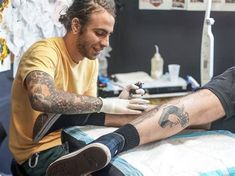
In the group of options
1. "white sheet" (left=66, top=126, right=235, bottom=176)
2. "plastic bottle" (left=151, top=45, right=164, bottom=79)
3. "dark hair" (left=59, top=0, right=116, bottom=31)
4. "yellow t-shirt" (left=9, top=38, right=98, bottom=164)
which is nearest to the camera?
"white sheet" (left=66, top=126, right=235, bottom=176)

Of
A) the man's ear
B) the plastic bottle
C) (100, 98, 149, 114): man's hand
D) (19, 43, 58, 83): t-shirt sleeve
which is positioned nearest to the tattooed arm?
(100, 98, 149, 114): man's hand

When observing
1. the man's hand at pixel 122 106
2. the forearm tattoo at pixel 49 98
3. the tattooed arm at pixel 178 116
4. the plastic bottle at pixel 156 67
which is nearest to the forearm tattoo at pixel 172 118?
the tattooed arm at pixel 178 116

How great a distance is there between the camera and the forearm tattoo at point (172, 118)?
4.50 feet

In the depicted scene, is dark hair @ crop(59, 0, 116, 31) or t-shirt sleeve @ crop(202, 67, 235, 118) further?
dark hair @ crop(59, 0, 116, 31)

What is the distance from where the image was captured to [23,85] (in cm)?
149

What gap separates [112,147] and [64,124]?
44 cm

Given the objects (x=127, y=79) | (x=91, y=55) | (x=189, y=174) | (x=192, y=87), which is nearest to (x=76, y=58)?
(x=91, y=55)

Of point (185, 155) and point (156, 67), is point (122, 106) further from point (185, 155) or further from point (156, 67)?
point (156, 67)

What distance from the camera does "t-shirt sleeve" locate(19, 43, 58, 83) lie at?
4.67 ft

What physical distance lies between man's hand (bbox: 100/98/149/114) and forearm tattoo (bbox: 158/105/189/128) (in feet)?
0.53

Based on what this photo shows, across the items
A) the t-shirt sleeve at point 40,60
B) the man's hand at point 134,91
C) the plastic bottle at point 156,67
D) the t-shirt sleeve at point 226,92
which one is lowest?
the plastic bottle at point 156,67

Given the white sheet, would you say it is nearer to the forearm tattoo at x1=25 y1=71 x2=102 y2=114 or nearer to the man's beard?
the forearm tattoo at x1=25 y1=71 x2=102 y2=114

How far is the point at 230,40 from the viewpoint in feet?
9.80

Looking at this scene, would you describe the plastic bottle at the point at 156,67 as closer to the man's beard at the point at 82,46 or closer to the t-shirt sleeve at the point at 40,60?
the man's beard at the point at 82,46
